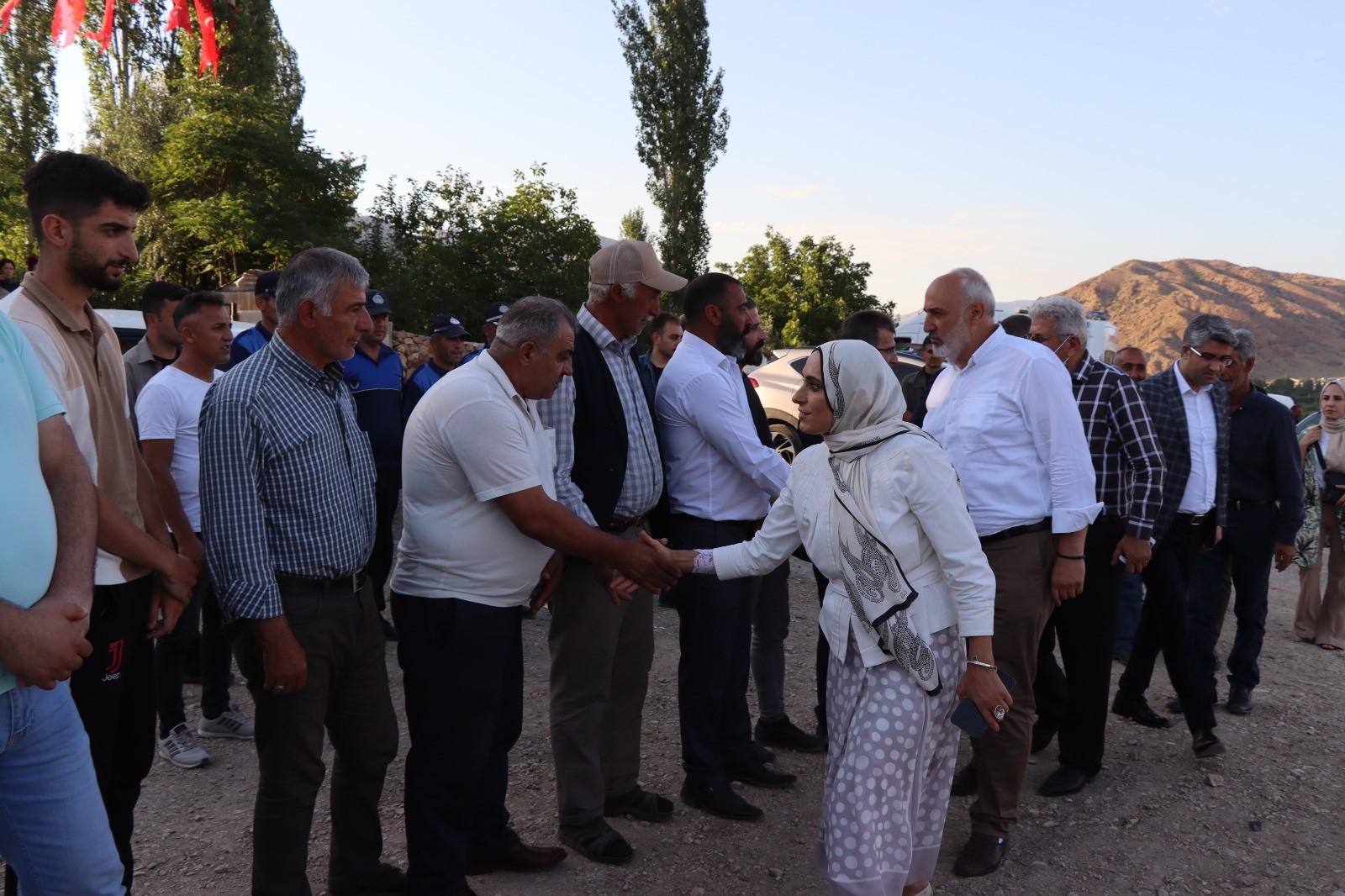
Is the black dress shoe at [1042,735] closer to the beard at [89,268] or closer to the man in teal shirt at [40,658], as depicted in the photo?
the man in teal shirt at [40,658]

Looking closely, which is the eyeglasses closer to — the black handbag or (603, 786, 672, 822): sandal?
the black handbag

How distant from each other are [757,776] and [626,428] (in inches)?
72.1

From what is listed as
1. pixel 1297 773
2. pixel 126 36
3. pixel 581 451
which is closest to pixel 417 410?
pixel 581 451

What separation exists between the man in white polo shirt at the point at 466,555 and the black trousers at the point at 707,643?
958 mm

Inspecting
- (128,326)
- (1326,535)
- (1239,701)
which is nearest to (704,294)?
(1239,701)

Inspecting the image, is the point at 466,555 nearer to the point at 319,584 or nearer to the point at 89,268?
the point at 319,584

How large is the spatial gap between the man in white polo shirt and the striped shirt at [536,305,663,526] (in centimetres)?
44

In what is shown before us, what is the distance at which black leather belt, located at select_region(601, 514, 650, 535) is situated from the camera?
3.84 meters

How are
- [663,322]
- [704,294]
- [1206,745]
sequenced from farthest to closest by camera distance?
[663,322], [1206,745], [704,294]

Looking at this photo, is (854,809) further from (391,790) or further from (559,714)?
(391,790)

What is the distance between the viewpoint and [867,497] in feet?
9.27

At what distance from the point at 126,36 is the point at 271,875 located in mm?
36813

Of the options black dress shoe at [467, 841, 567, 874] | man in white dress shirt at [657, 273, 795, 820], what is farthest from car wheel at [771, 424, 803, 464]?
black dress shoe at [467, 841, 567, 874]

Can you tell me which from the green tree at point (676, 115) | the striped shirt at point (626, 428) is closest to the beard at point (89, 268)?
the striped shirt at point (626, 428)
